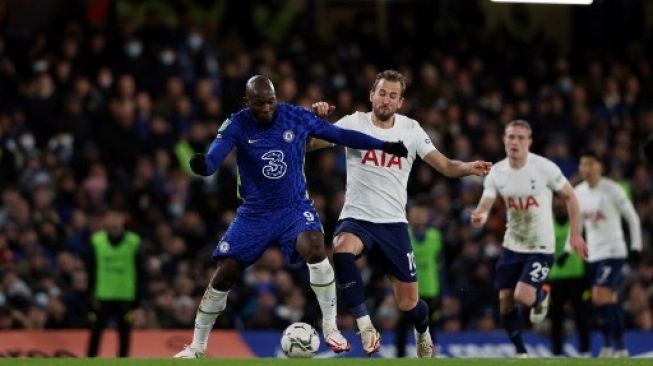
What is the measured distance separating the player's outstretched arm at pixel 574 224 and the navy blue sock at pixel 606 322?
2.56 metres

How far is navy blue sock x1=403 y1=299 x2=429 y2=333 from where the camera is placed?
1284cm

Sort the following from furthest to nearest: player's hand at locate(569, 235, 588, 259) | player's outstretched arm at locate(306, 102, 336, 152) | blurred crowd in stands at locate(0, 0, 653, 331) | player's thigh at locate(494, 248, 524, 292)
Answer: blurred crowd in stands at locate(0, 0, 653, 331) < player's thigh at locate(494, 248, 524, 292) < player's hand at locate(569, 235, 588, 259) < player's outstretched arm at locate(306, 102, 336, 152)

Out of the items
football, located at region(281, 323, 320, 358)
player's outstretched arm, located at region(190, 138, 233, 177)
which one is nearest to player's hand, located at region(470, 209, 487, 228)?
football, located at region(281, 323, 320, 358)

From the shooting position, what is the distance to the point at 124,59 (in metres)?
21.1

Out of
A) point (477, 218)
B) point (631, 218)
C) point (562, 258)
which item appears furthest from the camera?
point (562, 258)

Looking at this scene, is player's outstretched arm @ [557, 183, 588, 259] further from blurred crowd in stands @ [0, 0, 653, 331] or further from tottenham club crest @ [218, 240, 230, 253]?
blurred crowd in stands @ [0, 0, 653, 331]

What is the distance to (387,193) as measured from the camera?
12742 millimetres

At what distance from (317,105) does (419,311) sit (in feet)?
6.20

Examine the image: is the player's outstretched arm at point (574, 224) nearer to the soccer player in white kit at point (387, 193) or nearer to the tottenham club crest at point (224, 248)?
the soccer player in white kit at point (387, 193)

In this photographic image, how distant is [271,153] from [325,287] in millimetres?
1063

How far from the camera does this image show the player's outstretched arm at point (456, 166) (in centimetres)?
1212

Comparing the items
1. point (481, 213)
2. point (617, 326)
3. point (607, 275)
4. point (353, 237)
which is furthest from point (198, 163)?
point (617, 326)

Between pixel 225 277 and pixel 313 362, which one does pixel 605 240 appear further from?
pixel 313 362

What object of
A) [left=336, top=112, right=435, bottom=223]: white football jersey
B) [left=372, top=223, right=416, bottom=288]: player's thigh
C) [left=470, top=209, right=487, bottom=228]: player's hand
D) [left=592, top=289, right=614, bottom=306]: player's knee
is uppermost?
[left=336, top=112, right=435, bottom=223]: white football jersey
